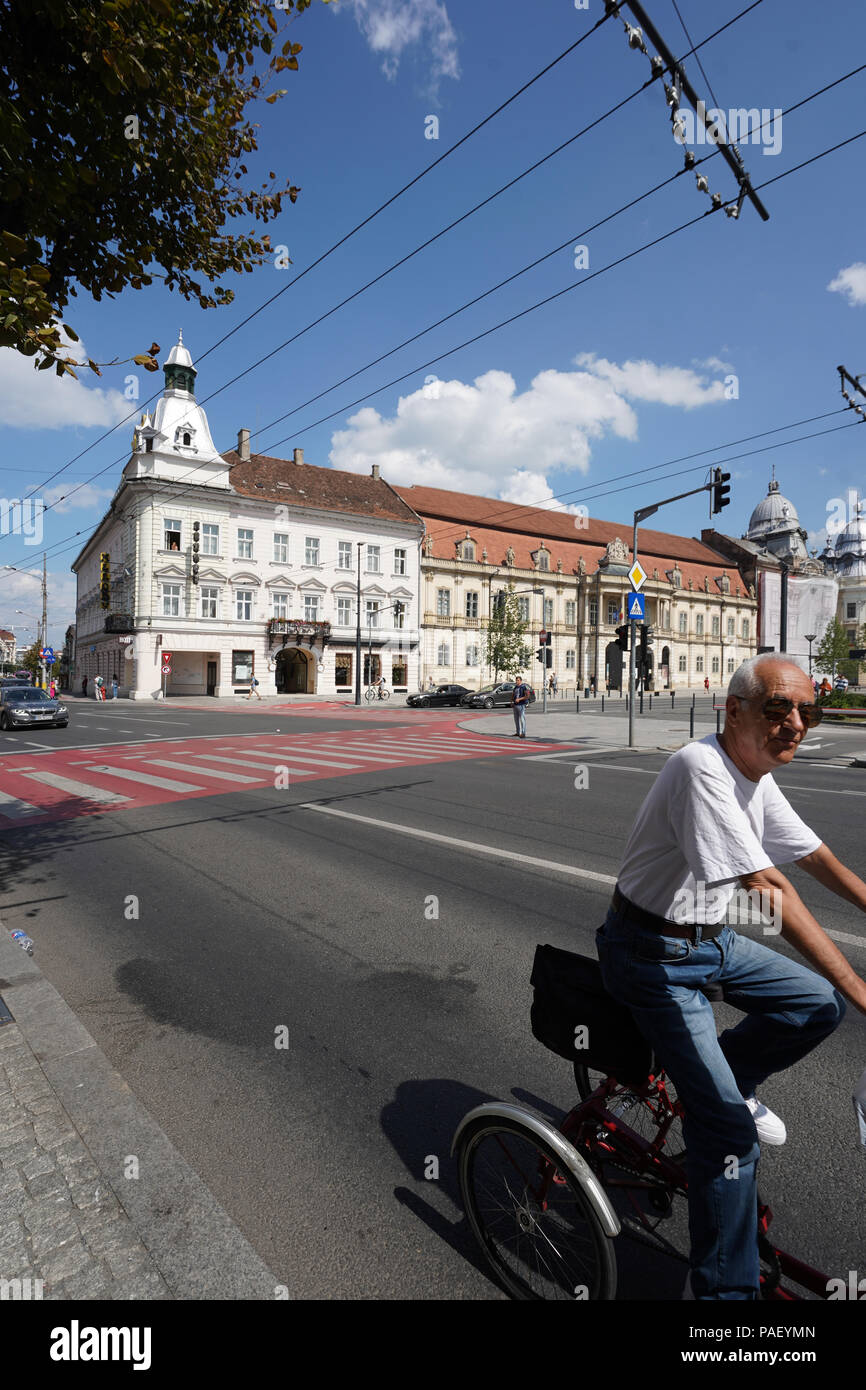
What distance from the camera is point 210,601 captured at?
4400 cm

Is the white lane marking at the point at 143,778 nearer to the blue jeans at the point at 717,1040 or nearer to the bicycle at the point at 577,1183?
the bicycle at the point at 577,1183

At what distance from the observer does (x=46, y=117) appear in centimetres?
405

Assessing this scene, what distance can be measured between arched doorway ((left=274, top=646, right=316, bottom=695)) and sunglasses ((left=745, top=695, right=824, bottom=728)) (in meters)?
47.0

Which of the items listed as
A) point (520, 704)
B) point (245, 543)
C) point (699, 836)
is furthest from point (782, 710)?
point (245, 543)

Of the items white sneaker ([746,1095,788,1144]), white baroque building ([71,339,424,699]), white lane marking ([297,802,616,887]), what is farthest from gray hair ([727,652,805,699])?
white baroque building ([71,339,424,699])

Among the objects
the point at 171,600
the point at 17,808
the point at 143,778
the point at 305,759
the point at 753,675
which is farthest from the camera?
the point at 171,600

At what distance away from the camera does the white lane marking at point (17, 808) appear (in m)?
9.17

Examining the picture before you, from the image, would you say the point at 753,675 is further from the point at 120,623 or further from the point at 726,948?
the point at 120,623

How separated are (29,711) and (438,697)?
2239 cm

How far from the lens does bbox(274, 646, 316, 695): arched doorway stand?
48594 mm

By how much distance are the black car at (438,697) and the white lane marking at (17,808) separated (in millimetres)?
29256

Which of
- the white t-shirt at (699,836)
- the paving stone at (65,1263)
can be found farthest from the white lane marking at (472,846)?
the paving stone at (65,1263)

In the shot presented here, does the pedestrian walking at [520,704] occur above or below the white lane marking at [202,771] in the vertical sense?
above
